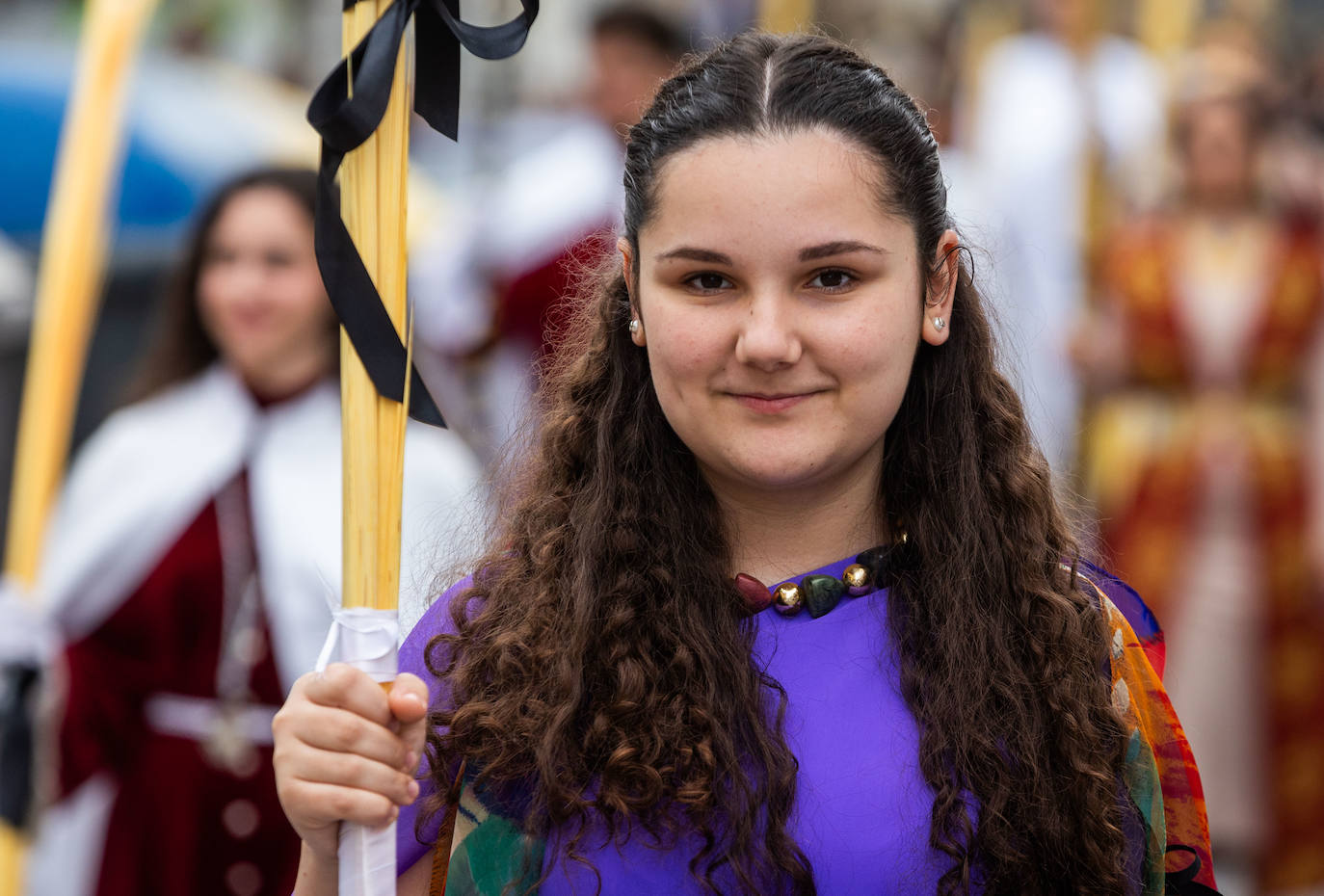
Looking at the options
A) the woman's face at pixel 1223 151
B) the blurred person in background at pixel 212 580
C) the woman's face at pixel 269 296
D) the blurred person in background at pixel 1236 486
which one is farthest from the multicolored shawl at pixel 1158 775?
the woman's face at pixel 1223 151

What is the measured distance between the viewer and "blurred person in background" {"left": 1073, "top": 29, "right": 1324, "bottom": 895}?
205 inches

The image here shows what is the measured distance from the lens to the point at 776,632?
1.91m

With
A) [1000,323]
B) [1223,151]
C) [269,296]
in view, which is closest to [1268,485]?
[1223,151]

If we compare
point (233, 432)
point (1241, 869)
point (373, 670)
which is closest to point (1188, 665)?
point (1241, 869)

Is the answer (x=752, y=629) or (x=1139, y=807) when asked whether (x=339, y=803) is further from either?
(x=1139, y=807)

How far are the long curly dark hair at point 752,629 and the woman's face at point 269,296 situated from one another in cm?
229

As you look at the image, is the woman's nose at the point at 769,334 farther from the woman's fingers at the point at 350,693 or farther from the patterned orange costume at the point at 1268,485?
the patterned orange costume at the point at 1268,485

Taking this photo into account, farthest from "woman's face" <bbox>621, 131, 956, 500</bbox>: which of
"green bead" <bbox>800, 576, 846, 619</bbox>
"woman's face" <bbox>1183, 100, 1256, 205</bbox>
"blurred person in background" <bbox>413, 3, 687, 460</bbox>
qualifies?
"woman's face" <bbox>1183, 100, 1256, 205</bbox>

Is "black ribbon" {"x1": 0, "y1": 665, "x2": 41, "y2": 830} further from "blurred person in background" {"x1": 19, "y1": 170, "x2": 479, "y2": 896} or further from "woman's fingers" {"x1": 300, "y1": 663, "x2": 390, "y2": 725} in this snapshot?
"woman's fingers" {"x1": 300, "y1": 663, "x2": 390, "y2": 725}

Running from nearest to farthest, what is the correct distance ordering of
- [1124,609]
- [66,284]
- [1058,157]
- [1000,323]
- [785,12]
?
1. [1124,609]
2. [1000,323]
3. [66,284]
4. [785,12]
5. [1058,157]

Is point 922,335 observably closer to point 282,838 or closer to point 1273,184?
point 282,838

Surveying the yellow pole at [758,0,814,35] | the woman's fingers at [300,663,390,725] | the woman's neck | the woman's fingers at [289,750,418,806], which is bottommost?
the woman's fingers at [289,750,418,806]

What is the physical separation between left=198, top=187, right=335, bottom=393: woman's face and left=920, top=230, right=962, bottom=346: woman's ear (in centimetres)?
255

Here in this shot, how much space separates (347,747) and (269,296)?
9.01 feet
